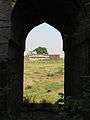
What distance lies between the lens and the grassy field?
1830cm

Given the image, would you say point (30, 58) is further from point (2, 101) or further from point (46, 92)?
point (2, 101)

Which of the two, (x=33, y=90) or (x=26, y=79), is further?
(x=26, y=79)

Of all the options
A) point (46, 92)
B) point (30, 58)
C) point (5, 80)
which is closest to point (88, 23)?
point (5, 80)

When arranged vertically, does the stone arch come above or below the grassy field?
above

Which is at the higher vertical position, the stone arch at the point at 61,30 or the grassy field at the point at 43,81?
the stone arch at the point at 61,30

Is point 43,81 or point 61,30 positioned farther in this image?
point 43,81

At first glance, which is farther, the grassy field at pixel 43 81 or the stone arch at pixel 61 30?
the grassy field at pixel 43 81

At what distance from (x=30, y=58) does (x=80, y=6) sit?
81.7 ft

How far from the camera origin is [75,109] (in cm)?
719

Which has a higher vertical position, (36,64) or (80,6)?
(80,6)

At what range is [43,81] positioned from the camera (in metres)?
24.1

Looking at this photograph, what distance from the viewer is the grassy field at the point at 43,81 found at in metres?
18.3

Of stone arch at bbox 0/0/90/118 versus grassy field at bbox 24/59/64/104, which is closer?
stone arch at bbox 0/0/90/118

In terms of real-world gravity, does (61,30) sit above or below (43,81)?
above
